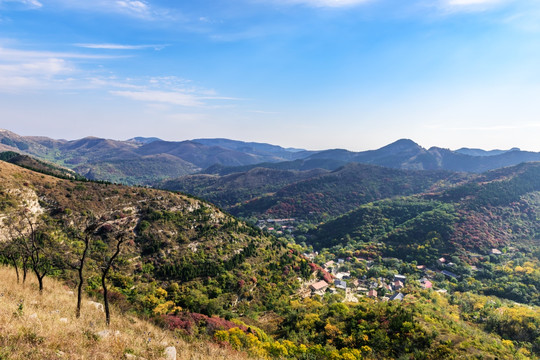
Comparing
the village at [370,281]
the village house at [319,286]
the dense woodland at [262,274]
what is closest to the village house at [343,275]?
the village at [370,281]

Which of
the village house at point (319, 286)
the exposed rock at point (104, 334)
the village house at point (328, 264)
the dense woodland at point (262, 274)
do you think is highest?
the exposed rock at point (104, 334)

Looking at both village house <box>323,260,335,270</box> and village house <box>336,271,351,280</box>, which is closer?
village house <box>336,271,351,280</box>

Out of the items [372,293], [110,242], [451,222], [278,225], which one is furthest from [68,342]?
[278,225]

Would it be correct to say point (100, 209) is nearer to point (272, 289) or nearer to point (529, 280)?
point (272, 289)

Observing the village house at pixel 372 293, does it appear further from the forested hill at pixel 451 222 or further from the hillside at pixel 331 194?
the hillside at pixel 331 194

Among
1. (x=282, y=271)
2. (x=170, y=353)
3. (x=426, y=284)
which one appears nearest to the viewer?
(x=170, y=353)

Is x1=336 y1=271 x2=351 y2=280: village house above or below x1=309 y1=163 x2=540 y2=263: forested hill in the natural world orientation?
below

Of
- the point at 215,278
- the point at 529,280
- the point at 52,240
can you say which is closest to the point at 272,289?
the point at 215,278

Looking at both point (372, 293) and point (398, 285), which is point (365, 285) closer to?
point (372, 293)

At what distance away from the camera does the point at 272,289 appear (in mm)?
46938

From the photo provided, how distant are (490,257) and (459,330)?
62483 millimetres

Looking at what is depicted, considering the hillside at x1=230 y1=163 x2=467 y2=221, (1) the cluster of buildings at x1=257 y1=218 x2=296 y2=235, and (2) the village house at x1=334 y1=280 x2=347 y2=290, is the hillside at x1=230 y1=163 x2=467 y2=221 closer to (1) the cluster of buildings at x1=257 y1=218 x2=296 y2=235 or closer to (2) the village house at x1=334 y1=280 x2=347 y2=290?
(1) the cluster of buildings at x1=257 y1=218 x2=296 y2=235

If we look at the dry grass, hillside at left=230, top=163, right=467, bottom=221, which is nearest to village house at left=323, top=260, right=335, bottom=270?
hillside at left=230, top=163, right=467, bottom=221

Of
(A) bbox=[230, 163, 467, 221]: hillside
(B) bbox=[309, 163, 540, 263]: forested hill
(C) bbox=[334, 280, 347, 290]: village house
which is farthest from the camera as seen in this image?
(A) bbox=[230, 163, 467, 221]: hillside
